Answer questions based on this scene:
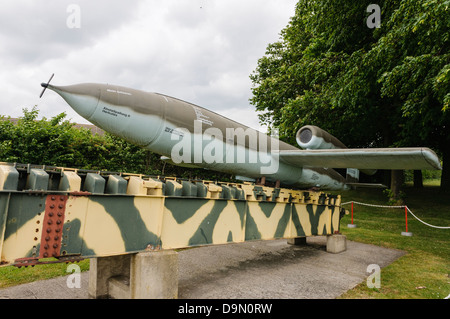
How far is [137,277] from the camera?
141 inches

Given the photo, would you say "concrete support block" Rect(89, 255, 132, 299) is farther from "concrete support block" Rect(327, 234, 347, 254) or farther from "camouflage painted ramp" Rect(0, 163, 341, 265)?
"concrete support block" Rect(327, 234, 347, 254)

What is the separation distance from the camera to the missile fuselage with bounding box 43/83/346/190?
3.85 meters

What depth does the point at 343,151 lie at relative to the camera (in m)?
5.53

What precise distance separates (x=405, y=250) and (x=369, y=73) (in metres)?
5.97

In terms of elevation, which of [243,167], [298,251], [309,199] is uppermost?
[243,167]

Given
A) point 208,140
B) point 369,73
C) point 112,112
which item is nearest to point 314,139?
point 208,140

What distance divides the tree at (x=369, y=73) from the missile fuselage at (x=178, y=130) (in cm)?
462

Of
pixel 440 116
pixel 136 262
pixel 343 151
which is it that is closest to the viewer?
pixel 136 262

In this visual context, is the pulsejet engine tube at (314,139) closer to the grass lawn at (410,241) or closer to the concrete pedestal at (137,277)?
the grass lawn at (410,241)

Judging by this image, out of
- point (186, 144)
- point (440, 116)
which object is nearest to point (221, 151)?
point (186, 144)

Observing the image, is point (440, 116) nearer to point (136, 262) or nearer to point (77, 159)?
point (136, 262)

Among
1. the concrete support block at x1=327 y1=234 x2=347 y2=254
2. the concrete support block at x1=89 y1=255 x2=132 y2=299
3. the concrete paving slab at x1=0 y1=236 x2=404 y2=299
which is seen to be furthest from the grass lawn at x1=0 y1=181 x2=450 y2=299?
the concrete support block at x1=89 y1=255 x2=132 y2=299

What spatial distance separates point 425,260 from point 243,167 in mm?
5256

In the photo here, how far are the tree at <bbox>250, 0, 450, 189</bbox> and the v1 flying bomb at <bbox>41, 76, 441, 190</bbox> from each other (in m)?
2.89
